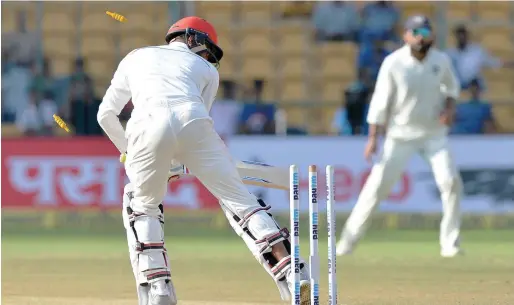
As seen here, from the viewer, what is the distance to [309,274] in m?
5.82

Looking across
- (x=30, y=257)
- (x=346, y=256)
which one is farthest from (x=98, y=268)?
(x=346, y=256)

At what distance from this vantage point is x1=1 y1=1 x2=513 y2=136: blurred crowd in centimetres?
1425

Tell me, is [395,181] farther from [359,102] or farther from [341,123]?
[341,123]

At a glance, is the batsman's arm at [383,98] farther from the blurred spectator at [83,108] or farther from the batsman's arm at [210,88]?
the blurred spectator at [83,108]

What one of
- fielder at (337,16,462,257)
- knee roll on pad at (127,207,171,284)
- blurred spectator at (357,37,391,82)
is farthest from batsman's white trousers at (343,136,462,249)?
blurred spectator at (357,37,391,82)

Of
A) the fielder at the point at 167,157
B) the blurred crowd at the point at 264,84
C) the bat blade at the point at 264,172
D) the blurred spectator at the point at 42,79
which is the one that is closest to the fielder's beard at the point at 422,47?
the bat blade at the point at 264,172

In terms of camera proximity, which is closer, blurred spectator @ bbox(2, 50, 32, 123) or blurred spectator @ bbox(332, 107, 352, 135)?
blurred spectator @ bbox(332, 107, 352, 135)

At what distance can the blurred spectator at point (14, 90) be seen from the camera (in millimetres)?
15516

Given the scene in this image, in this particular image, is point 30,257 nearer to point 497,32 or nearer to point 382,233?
point 382,233

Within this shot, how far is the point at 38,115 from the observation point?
49.2ft

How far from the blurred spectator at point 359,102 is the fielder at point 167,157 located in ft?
26.0

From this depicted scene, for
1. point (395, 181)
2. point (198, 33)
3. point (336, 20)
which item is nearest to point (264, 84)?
point (336, 20)

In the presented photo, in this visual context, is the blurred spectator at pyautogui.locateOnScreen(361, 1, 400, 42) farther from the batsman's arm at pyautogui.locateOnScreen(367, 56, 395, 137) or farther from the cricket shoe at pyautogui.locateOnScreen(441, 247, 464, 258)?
the cricket shoe at pyautogui.locateOnScreen(441, 247, 464, 258)

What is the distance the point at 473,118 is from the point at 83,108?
4.60 m
